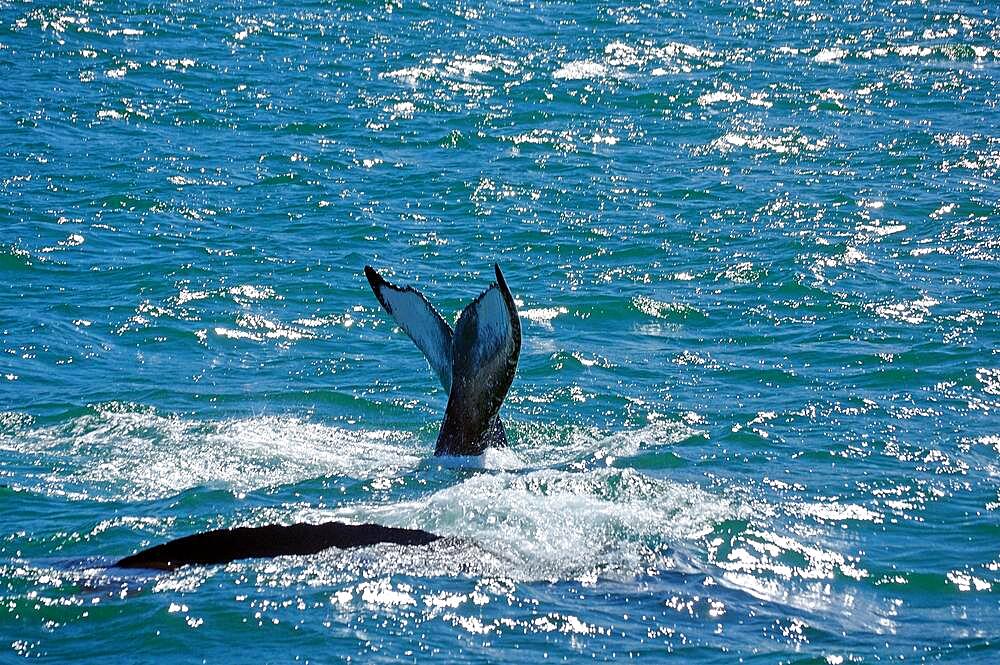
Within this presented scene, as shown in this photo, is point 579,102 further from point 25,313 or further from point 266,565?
point 266,565

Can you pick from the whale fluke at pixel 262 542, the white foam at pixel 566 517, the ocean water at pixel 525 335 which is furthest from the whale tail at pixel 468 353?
the whale fluke at pixel 262 542

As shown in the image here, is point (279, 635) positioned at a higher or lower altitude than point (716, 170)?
lower

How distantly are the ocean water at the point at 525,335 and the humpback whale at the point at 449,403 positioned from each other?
121 mm

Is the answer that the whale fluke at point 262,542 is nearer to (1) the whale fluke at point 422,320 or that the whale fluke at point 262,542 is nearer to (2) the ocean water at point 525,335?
(2) the ocean water at point 525,335

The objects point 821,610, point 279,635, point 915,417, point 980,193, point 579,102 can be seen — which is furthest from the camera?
point 579,102

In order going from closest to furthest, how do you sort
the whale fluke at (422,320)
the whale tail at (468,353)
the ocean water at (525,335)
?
the ocean water at (525,335), the whale tail at (468,353), the whale fluke at (422,320)

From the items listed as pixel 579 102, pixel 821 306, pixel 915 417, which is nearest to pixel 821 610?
pixel 915 417

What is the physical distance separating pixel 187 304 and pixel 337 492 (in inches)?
197

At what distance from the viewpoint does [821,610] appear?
8047 millimetres

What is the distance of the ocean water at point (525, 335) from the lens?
7883 mm

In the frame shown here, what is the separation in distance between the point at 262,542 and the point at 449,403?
→ 6.94ft

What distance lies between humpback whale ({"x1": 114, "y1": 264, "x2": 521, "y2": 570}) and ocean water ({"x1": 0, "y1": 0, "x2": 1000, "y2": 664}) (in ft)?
0.40

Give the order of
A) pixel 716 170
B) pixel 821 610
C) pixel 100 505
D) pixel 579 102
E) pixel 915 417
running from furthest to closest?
pixel 579 102 < pixel 716 170 < pixel 915 417 < pixel 100 505 < pixel 821 610

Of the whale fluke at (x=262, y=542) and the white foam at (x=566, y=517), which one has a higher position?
the whale fluke at (x=262, y=542)
